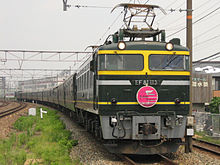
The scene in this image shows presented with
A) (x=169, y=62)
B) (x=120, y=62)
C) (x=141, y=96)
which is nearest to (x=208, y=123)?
(x=169, y=62)

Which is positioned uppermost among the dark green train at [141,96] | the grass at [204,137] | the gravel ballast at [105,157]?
the dark green train at [141,96]

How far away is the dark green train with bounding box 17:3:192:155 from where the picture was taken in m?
8.22

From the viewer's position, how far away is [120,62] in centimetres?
846

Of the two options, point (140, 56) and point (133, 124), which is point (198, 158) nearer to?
point (133, 124)

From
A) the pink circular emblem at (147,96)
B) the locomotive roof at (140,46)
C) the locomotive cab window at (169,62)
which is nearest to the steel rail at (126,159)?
the pink circular emblem at (147,96)

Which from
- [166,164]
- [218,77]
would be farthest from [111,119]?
[218,77]

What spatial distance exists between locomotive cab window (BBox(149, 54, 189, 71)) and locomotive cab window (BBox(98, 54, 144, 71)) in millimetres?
327

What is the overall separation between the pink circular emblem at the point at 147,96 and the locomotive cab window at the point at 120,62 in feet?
1.89

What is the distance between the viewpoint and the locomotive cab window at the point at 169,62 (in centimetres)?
855

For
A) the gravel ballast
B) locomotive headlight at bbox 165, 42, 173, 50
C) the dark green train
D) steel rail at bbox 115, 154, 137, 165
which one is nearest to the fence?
the gravel ballast

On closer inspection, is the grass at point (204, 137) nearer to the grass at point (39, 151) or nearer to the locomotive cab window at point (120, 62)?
the grass at point (39, 151)

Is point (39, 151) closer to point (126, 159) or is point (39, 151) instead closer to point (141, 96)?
point (126, 159)

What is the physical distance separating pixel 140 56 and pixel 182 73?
4.13ft

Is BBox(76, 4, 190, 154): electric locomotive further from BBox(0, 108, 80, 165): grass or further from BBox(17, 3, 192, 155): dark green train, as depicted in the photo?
BBox(0, 108, 80, 165): grass
